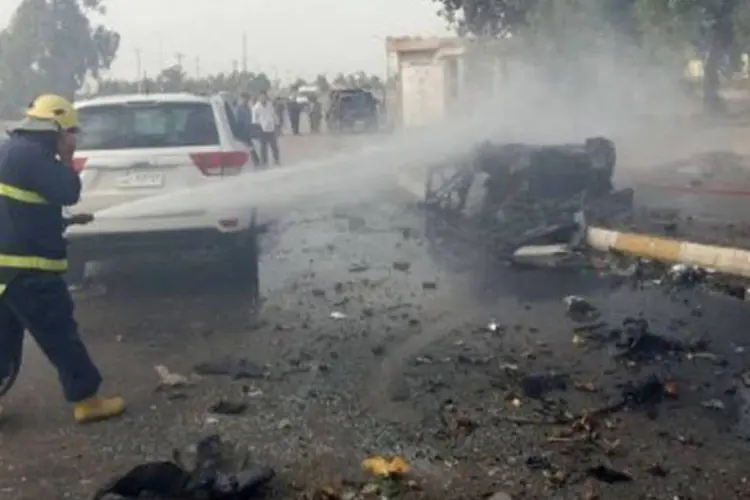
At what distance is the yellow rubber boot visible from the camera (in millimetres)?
5801

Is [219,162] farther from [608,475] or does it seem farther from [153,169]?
[608,475]

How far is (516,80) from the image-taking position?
33.5 m

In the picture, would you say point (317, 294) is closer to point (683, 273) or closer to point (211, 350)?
A: point (211, 350)

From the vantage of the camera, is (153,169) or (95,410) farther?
(153,169)

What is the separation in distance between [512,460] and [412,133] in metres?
26.8

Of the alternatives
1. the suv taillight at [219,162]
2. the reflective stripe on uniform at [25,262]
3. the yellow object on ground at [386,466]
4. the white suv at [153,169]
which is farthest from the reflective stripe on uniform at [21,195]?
the suv taillight at [219,162]

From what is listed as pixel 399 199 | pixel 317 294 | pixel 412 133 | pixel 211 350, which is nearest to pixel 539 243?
pixel 317 294

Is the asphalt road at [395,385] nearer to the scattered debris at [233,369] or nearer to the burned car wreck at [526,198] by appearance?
the scattered debris at [233,369]

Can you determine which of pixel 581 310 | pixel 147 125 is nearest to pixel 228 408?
pixel 581 310

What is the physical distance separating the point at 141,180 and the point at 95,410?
3.73 meters

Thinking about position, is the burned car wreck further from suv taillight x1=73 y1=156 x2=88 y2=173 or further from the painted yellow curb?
suv taillight x1=73 y1=156 x2=88 y2=173

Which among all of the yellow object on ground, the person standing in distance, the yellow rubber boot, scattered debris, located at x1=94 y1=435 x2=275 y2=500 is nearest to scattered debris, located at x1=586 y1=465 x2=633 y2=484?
the yellow object on ground

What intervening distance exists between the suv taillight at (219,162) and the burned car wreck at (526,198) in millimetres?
2910

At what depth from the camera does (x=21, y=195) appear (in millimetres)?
5695
